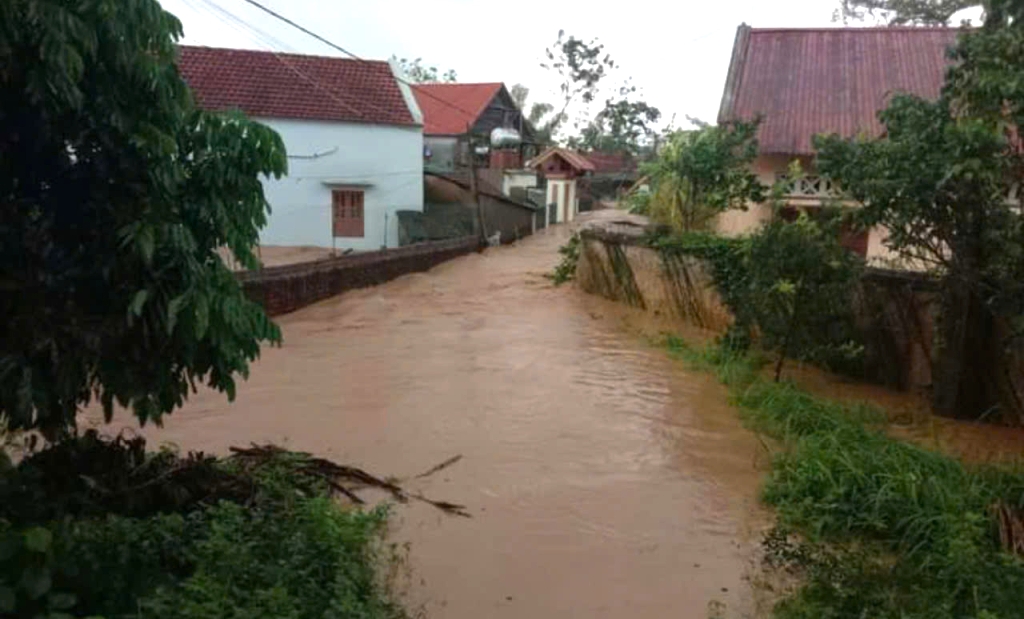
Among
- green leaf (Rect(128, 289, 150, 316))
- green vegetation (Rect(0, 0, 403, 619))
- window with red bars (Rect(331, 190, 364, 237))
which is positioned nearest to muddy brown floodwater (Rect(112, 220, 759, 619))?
green vegetation (Rect(0, 0, 403, 619))

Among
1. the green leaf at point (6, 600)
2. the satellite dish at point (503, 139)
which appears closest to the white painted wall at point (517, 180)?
the satellite dish at point (503, 139)

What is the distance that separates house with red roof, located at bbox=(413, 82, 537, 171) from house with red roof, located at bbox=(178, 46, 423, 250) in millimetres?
6283

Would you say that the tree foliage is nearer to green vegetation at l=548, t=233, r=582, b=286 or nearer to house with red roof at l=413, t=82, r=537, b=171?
house with red roof at l=413, t=82, r=537, b=171

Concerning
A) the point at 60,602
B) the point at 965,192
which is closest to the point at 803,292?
the point at 965,192

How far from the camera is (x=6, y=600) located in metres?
3.22

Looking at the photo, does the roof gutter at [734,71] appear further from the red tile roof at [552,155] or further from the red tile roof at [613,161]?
the red tile roof at [613,161]

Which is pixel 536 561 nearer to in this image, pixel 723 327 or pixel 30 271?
pixel 30 271

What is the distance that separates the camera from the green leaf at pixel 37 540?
3.39 meters

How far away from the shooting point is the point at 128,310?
12.5ft

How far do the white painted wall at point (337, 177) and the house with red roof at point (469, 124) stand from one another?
21.0ft

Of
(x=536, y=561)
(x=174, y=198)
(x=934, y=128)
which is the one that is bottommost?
(x=536, y=561)

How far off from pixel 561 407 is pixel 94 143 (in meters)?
6.19

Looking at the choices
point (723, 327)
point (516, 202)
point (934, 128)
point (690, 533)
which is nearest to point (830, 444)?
point (690, 533)

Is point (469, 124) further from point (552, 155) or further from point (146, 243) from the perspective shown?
point (146, 243)
